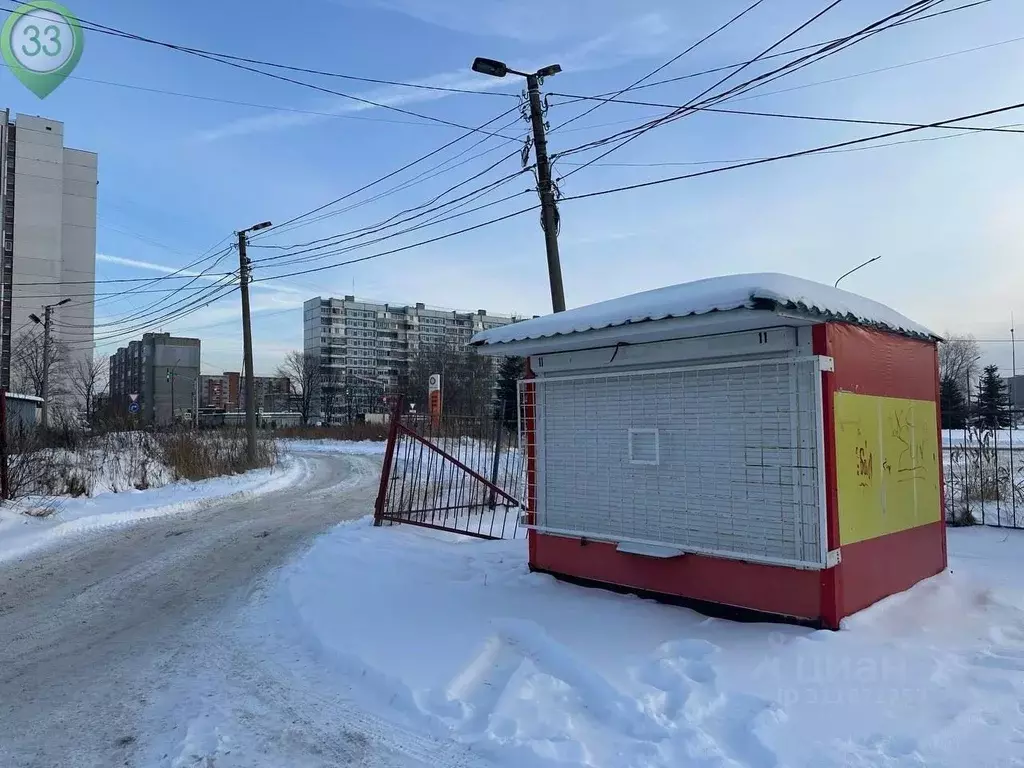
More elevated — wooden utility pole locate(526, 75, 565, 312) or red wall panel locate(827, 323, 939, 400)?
wooden utility pole locate(526, 75, 565, 312)

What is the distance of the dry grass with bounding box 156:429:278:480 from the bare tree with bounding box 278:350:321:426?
48.0 metres

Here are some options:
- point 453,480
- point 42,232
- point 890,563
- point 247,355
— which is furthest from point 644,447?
point 42,232

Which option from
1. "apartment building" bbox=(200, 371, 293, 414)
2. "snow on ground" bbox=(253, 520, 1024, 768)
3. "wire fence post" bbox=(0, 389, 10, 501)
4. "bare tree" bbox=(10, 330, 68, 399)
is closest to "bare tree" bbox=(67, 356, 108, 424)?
"bare tree" bbox=(10, 330, 68, 399)

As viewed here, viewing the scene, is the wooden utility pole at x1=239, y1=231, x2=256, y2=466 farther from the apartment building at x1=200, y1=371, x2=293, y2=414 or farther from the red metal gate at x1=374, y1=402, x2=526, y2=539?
the apartment building at x1=200, y1=371, x2=293, y2=414

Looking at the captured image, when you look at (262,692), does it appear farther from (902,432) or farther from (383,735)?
(902,432)

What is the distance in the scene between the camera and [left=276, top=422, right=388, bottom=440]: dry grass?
38.8 meters

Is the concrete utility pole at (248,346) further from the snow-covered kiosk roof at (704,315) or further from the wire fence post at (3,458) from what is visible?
the snow-covered kiosk roof at (704,315)

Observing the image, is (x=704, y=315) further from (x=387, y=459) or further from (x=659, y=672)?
(x=387, y=459)

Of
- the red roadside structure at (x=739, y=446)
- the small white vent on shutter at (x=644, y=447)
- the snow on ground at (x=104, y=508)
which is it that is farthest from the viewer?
the snow on ground at (x=104, y=508)

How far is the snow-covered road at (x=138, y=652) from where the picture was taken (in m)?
3.77

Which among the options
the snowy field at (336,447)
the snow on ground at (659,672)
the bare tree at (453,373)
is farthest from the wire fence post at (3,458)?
the bare tree at (453,373)

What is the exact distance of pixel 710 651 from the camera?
450 cm

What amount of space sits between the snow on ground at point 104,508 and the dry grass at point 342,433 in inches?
781

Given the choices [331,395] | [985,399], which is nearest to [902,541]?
[985,399]
